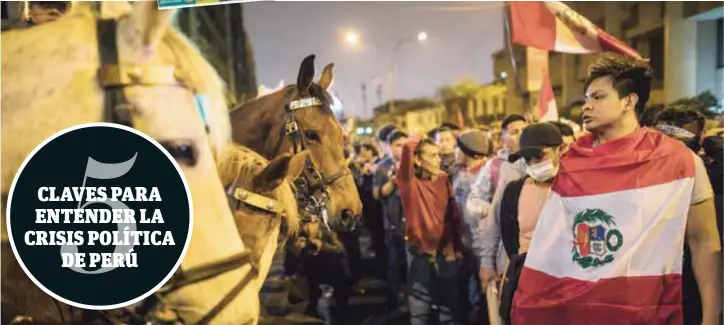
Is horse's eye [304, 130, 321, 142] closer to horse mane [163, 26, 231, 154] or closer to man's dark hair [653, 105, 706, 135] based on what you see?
horse mane [163, 26, 231, 154]

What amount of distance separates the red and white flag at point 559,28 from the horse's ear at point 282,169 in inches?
38.2

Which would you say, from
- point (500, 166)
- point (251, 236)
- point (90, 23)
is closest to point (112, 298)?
point (251, 236)

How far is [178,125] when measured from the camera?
2.64 meters

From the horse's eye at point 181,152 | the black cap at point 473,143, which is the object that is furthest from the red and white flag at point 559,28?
the horse's eye at point 181,152

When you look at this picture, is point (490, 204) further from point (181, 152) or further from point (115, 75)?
point (115, 75)

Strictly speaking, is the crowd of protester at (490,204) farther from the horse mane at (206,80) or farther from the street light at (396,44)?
the horse mane at (206,80)

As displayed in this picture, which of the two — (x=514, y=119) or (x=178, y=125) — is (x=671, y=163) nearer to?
(x=514, y=119)

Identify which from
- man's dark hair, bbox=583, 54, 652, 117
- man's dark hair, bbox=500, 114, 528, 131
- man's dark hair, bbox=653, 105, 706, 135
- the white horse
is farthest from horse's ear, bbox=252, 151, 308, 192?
man's dark hair, bbox=653, 105, 706, 135

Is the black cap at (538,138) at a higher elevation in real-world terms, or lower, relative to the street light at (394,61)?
lower

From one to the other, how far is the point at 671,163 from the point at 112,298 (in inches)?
86.7

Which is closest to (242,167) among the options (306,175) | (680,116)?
(306,175)

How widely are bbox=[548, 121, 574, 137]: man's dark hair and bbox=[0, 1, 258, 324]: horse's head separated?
1.31 meters

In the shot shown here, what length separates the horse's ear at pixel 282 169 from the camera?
2689mm

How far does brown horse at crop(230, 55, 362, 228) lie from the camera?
8.74 ft
